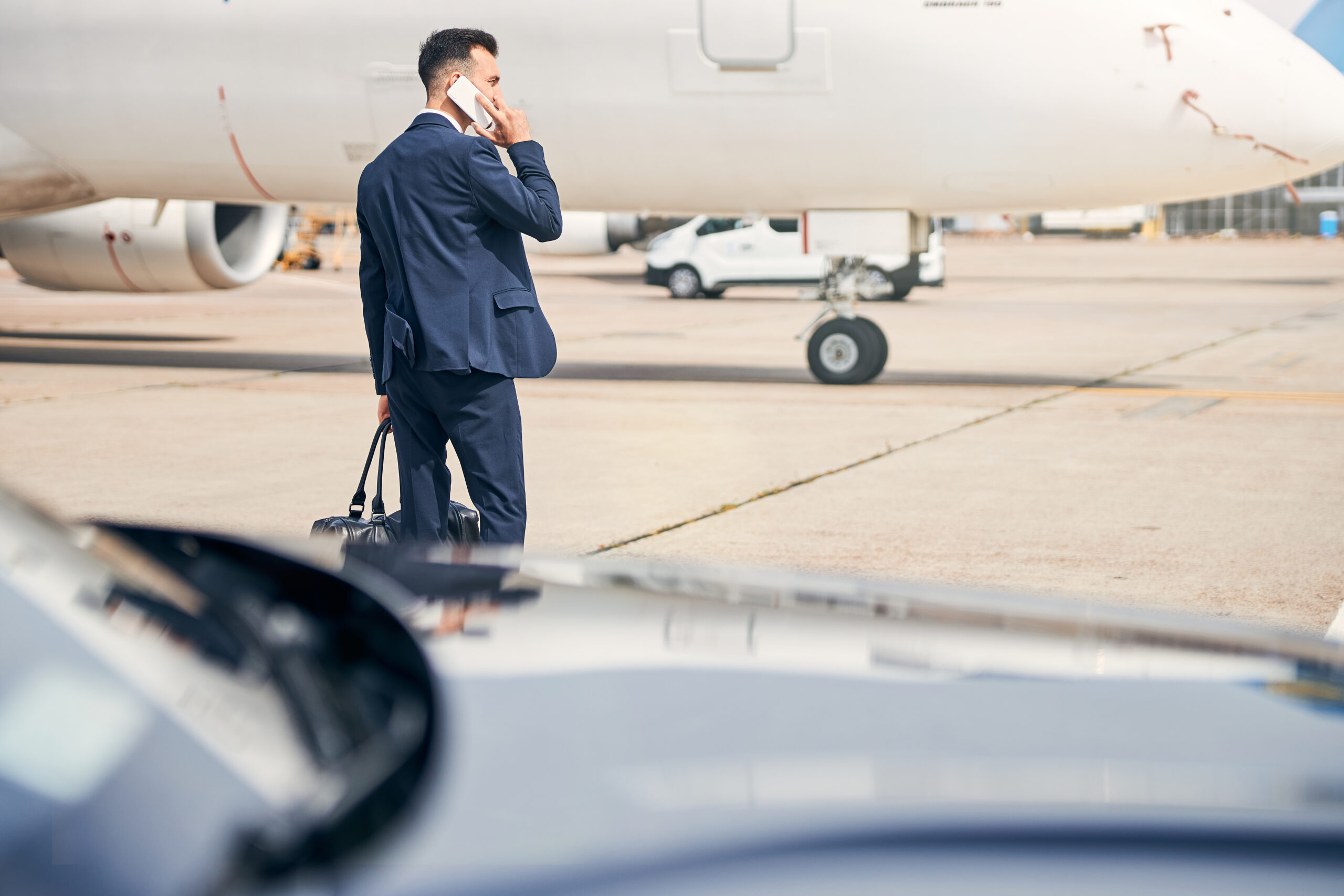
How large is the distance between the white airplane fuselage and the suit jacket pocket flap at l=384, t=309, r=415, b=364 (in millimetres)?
5603

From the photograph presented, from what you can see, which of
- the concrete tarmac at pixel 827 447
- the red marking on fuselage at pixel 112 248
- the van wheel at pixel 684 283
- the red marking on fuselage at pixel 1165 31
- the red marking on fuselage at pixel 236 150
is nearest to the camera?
the concrete tarmac at pixel 827 447

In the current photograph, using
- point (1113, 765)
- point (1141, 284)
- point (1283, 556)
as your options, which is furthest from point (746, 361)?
point (1141, 284)

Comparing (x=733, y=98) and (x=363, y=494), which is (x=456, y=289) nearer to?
(x=363, y=494)

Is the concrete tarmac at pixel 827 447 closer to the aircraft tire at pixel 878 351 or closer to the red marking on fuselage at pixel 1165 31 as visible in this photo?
the aircraft tire at pixel 878 351

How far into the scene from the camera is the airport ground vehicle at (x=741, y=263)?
21000mm

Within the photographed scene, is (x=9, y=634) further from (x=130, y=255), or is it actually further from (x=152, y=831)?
(x=130, y=255)

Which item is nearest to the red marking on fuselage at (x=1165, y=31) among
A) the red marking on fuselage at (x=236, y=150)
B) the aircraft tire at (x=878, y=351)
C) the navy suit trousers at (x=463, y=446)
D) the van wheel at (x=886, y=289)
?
the aircraft tire at (x=878, y=351)

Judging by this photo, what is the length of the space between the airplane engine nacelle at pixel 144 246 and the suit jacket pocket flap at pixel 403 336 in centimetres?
836

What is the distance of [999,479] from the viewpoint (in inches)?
258

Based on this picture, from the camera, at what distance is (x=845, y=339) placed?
32.6 feet

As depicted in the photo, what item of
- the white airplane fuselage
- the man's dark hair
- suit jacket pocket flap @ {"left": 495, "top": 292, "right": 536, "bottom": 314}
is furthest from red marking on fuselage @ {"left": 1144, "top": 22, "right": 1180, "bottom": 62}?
suit jacket pocket flap @ {"left": 495, "top": 292, "right": 536, "bottom": 314}

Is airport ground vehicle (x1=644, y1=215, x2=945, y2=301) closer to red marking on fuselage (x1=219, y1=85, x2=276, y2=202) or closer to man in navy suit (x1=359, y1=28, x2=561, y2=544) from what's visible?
red marking on fuselage (x1=219, y1=85, x2=276, y2=202)

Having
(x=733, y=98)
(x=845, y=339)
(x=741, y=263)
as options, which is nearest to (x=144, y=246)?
(x=733, y=98)

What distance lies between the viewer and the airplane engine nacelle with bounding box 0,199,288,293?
11.4 m
